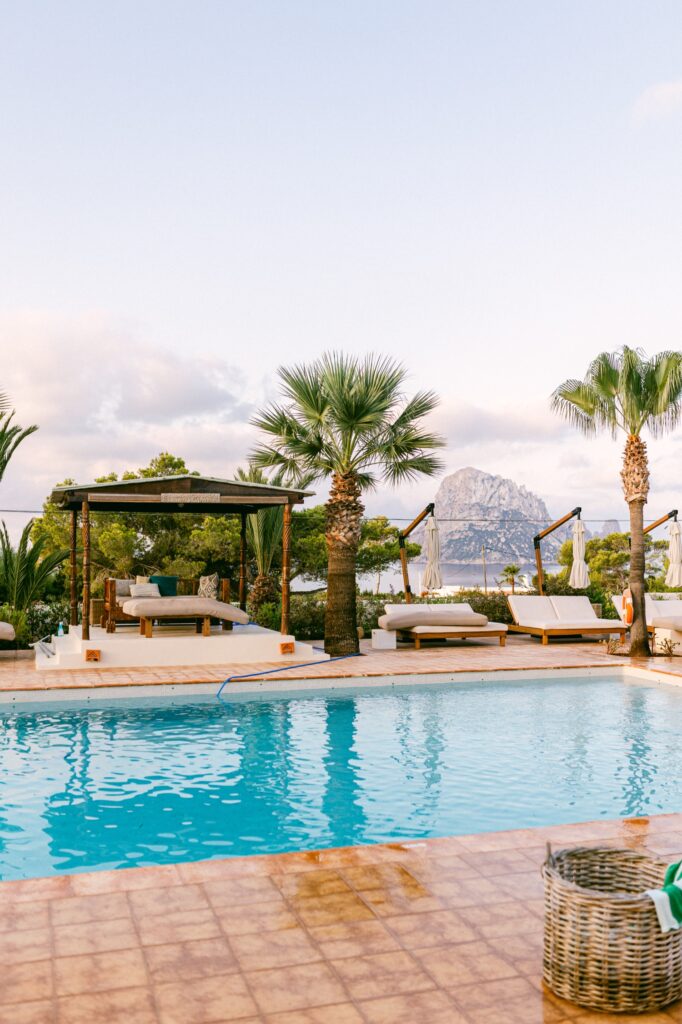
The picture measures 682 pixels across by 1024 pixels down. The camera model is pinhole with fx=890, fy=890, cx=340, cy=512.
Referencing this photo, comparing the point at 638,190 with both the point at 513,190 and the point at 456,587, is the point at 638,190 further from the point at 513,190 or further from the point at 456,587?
the point at 456,587

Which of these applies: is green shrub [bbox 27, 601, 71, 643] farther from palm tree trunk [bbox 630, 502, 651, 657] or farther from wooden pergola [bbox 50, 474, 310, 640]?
palm tree trunk [bbox 630, 502, 651, 657]

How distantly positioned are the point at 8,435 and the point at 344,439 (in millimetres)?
5023

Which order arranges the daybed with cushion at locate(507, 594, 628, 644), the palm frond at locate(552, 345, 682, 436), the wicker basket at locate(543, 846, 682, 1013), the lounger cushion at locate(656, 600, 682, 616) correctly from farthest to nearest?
the lounger cushion at locate(656, 600, 682, 616) < the daybed with cushion at locate(507, 594, 628, 644) < the palm frond at locate(552, 345, 682, 436) < the wicker basket at locate(543, 846, 682, 1013)

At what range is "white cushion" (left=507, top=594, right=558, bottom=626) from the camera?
1644cm

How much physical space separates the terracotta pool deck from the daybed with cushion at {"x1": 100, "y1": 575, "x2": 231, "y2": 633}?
837 centimetres

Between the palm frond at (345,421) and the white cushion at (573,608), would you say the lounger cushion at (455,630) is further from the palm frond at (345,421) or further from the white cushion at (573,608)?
the palm frond at (345,421)

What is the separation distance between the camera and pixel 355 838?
586 cm

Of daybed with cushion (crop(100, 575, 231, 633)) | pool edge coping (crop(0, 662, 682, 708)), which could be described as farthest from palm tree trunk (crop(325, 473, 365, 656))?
pool edge coping (crop(0, 662, 682, 708))

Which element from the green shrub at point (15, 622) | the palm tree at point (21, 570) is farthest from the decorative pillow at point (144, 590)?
the green shrub at point (15, 622)

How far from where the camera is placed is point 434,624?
15.1m

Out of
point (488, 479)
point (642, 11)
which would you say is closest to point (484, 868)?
point (642, 11)

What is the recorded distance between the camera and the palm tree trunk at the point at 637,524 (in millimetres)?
13945

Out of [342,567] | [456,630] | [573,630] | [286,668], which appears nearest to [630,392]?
[573,630]

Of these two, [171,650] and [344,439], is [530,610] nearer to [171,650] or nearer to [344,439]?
[344,439]
